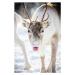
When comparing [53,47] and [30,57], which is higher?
[53,47]

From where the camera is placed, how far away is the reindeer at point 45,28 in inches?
91.7

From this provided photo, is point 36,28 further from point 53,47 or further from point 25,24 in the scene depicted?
point 53,47

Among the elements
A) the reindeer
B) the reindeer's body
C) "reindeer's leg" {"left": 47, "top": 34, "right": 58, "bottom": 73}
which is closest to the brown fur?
the reindeer

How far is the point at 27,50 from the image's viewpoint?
238 centimetres

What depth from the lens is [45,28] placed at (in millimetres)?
2342

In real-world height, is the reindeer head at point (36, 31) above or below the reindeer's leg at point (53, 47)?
above

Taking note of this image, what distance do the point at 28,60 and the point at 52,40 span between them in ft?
1.94

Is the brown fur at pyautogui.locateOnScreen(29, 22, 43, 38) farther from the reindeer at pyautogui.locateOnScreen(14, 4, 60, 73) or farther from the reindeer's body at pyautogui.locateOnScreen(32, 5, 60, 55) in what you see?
the reindeer's body at pyautogui.locateOnScreen(32, 5, 60, 55)

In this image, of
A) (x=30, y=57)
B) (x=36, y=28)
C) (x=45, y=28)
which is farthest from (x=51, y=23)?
(x=30, y=57)

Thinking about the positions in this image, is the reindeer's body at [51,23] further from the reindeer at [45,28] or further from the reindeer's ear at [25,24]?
the reindeer's ear at [25,24]

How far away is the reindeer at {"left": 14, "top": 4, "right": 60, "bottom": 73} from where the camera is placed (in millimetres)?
2328

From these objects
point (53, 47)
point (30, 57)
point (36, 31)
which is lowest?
point (30, 57)

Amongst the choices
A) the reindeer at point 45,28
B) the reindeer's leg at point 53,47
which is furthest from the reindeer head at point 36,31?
the reindeer's leg at point 53,47
